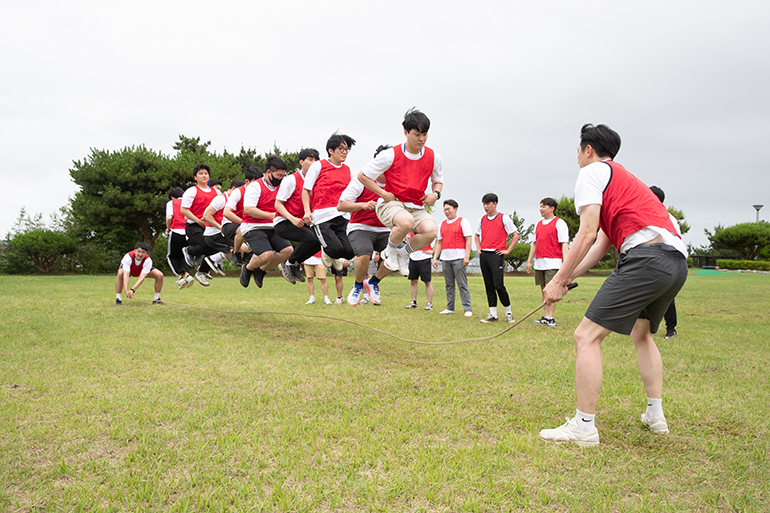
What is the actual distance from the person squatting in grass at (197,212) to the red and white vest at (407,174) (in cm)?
443

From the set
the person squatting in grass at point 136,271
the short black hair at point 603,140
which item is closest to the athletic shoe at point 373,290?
the short black hair at point 603,140

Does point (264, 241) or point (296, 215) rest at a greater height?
point (296, 215)

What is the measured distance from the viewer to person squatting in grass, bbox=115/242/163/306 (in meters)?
11.3

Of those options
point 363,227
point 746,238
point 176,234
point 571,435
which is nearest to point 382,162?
point 363,227

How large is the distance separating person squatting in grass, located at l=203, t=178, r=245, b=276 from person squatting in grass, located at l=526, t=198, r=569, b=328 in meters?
5.62

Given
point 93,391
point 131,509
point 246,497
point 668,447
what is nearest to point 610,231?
point 668,447

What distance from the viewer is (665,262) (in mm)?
3061

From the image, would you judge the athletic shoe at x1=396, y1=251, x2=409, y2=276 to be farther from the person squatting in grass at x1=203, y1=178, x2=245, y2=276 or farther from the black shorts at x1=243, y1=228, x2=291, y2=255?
the person squatting in grass at x1=203, y1=178, x2=245, y2=276

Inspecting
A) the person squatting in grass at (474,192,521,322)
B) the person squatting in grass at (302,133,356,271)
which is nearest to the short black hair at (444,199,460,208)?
the person squatting in grass at (474,192,521,322)

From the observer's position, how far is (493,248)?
9.16 meters

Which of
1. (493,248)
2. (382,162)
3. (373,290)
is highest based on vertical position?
(382,162)

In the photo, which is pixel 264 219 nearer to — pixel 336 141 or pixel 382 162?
pixel 336 141

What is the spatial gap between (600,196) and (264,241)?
5.80 meters

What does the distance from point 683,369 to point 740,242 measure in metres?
56.7
